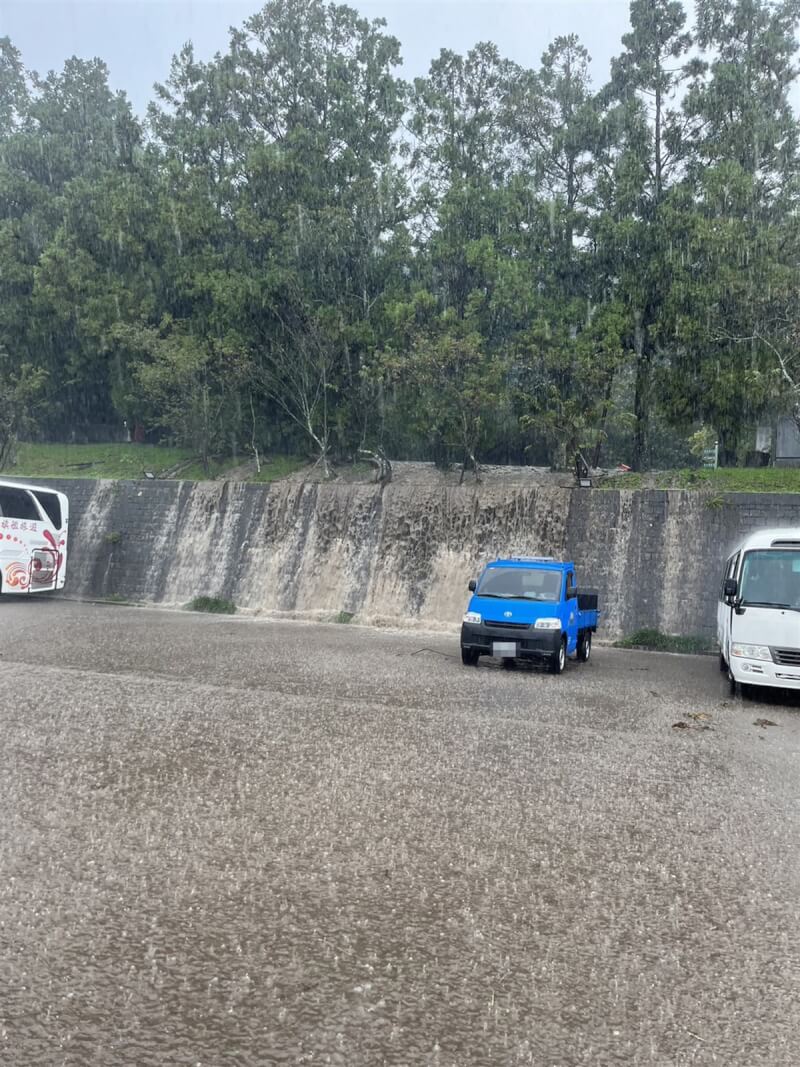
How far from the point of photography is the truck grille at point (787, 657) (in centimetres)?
1151

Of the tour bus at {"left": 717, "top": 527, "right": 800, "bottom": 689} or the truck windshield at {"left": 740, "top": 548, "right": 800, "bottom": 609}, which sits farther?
the truck windshield at {"left": 740, "top": 548, "right": 800, "bottom": 609}

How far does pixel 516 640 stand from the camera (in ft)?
45.7

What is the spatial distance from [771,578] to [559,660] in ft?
11.0

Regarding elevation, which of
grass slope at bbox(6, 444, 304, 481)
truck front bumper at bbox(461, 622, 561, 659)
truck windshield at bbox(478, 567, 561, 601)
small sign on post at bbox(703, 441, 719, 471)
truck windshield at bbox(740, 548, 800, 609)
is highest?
small sign on post at bbox(703, 441, 719, 471)

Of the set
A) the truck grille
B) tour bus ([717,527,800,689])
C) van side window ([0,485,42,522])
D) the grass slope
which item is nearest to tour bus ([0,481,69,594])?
van side window ([0,485,42,522])

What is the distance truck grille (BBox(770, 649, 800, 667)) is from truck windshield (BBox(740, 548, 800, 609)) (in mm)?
698

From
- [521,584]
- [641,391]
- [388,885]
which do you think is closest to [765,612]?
[521,584]

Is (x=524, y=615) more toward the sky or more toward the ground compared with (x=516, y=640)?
more toward the sky

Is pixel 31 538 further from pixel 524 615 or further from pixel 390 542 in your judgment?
pixel 524 615

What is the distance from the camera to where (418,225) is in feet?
100

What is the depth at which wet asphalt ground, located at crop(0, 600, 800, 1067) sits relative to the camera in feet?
11.3

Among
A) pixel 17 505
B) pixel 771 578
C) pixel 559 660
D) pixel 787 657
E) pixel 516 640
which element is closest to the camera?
pixel 787 657

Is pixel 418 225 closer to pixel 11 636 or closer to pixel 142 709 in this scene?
pixel 11 636

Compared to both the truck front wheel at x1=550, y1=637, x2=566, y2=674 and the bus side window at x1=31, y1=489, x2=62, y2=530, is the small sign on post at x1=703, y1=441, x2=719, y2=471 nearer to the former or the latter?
the truck front wheel at x1=550, y1=637, x2=566, y2=674
